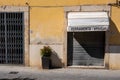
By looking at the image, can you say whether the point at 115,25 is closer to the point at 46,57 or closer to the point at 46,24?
the point at 46,24

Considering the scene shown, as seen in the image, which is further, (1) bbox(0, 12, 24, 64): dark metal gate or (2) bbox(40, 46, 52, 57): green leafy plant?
(1) bbox(0, 12, 24, 64): dark metal gate

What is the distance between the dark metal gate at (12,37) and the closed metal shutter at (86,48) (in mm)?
2633

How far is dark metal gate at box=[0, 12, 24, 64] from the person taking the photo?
18.5 metres

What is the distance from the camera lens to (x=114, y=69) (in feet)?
59.0

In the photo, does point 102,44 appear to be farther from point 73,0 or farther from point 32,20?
point 32,20

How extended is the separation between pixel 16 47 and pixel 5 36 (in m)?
0.82

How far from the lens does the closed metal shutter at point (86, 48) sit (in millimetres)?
18219

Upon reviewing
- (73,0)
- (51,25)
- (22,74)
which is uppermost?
(73,0)

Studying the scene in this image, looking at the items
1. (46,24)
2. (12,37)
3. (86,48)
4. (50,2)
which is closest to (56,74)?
(86,48)

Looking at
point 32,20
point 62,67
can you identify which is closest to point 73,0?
point 32,20

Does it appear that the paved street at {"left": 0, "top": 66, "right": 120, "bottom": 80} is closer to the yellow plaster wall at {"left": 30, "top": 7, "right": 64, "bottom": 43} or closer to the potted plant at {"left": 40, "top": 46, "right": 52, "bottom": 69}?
the potted plant at {"left": 40, "top": 46, "right": 52, "bottom": 69}

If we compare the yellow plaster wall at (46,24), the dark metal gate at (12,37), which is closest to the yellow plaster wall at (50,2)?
the yellow plaster wall at (46,24)

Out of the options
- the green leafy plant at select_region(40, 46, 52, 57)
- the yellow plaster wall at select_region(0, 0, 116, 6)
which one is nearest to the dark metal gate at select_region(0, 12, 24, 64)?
the yellow plaster wall at select_region(0, 0, 116, 6)

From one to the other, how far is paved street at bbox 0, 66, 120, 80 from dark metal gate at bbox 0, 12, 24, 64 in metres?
0.64
